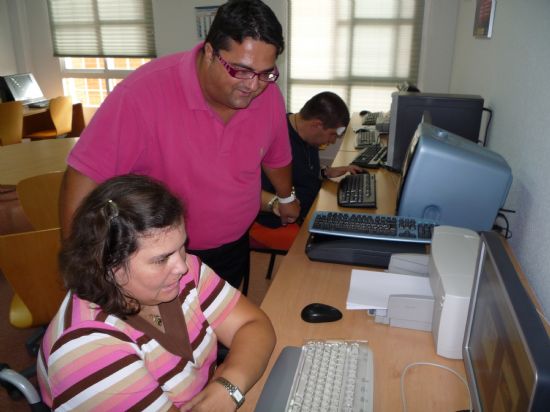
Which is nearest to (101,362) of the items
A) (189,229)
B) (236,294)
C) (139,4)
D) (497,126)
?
(236,294)

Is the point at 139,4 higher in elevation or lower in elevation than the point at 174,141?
higher

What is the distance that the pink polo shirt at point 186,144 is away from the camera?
1241mm

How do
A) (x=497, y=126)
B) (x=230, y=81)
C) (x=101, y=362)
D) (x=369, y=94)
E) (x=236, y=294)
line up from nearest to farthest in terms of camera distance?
(x=101, y=362) < (x=236, y=294) < (x=230, y=81) < (x=497, y=126) < (x=369, y=94)

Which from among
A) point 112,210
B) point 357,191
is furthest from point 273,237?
point 112,210

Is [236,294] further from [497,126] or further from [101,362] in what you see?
[497,126]

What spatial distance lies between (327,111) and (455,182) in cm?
95

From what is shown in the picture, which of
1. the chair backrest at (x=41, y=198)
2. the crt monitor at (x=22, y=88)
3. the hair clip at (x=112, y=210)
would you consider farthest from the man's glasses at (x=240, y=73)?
the crt monitor at (x=22, y=88)

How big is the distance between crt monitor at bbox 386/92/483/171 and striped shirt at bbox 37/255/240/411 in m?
1.52

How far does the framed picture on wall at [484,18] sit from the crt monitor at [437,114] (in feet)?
1.23

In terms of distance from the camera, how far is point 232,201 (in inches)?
58.2

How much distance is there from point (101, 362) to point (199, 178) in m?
0.71

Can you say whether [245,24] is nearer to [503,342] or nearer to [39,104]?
[503,342]

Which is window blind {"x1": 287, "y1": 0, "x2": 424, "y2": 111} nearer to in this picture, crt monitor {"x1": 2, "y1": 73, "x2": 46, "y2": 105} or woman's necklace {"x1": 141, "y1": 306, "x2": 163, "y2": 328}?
crt monitor {"x1": 2, "y1": 73, "x2": 46, "y2": 105}

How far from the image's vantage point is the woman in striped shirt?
0.76 meters
